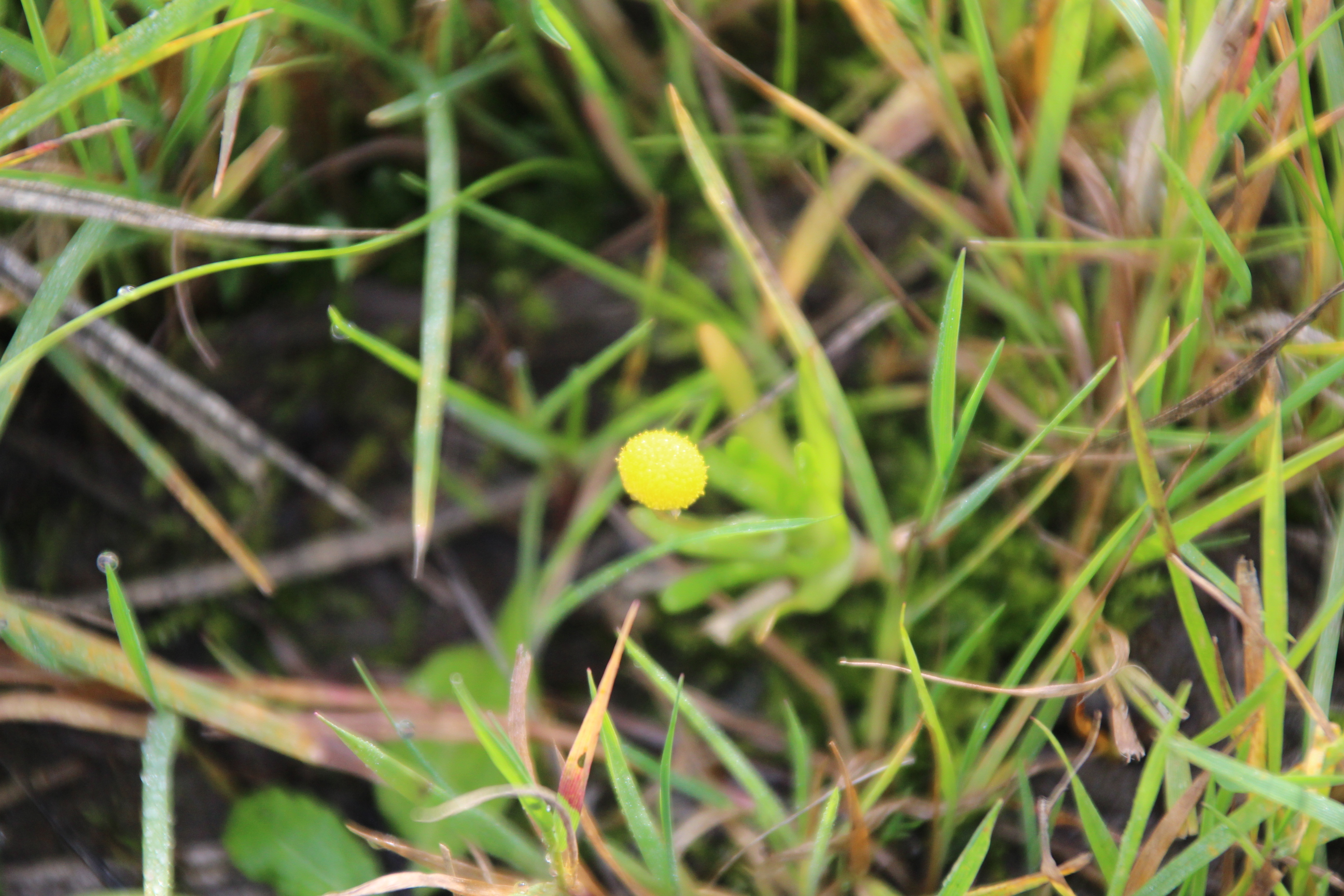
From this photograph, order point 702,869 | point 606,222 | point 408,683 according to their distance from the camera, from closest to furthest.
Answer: point 702,869 → point 408,683 → point 606,222

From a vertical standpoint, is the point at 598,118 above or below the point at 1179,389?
above

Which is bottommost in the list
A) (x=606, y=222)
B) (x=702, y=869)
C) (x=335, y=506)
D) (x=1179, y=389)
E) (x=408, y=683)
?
(x=702, y=869)

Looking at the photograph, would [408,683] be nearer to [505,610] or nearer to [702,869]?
[505,610]

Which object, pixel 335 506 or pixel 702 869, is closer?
pixel 702 869

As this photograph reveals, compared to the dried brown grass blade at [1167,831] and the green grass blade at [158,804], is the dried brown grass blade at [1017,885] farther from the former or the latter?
the green grass blade at [158,804]

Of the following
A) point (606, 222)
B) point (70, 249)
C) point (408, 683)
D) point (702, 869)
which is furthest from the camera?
point (606, 222)

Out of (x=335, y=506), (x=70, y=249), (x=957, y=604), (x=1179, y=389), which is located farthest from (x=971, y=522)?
(x=70, y=249)
